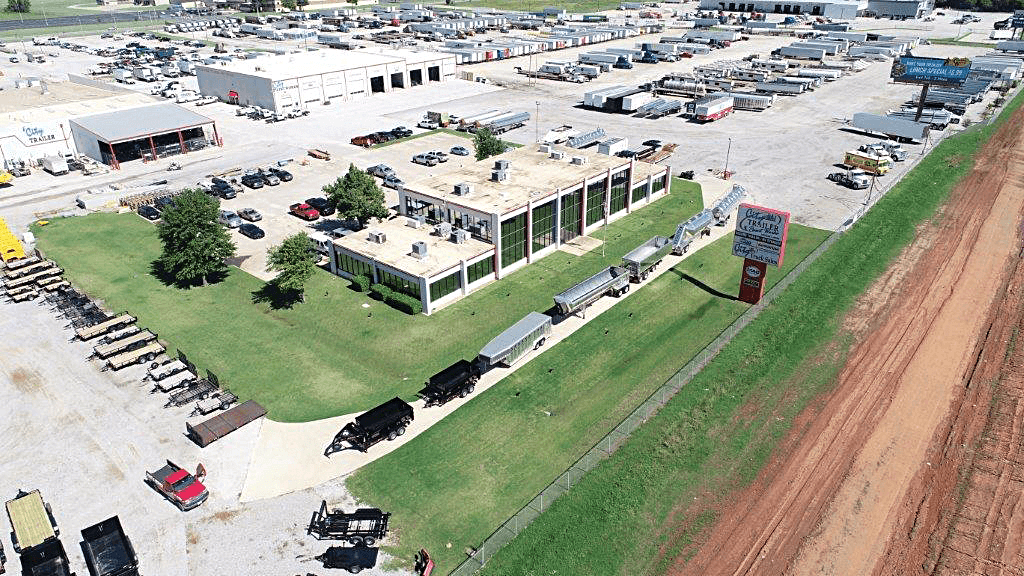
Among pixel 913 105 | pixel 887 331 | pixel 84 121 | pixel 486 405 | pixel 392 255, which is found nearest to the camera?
pixel 486 405

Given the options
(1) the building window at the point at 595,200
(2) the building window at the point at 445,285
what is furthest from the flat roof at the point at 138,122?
(1) the building window at the point at 595,200

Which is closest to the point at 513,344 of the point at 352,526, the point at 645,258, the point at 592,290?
the point at 592,290

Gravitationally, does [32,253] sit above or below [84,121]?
below

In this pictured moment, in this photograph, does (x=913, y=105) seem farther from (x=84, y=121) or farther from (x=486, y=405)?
(x=84, y=121)

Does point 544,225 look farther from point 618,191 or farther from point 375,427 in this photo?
point 375,427

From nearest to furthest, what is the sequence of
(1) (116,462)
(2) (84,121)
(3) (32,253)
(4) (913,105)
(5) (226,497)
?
(5) (226,497), (1) (116,462), (3) (32,253), (2) (84,121), (4) (913,105)

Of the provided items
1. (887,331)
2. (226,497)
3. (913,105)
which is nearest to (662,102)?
(913,105)

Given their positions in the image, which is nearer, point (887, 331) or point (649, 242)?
point (887, 331)
